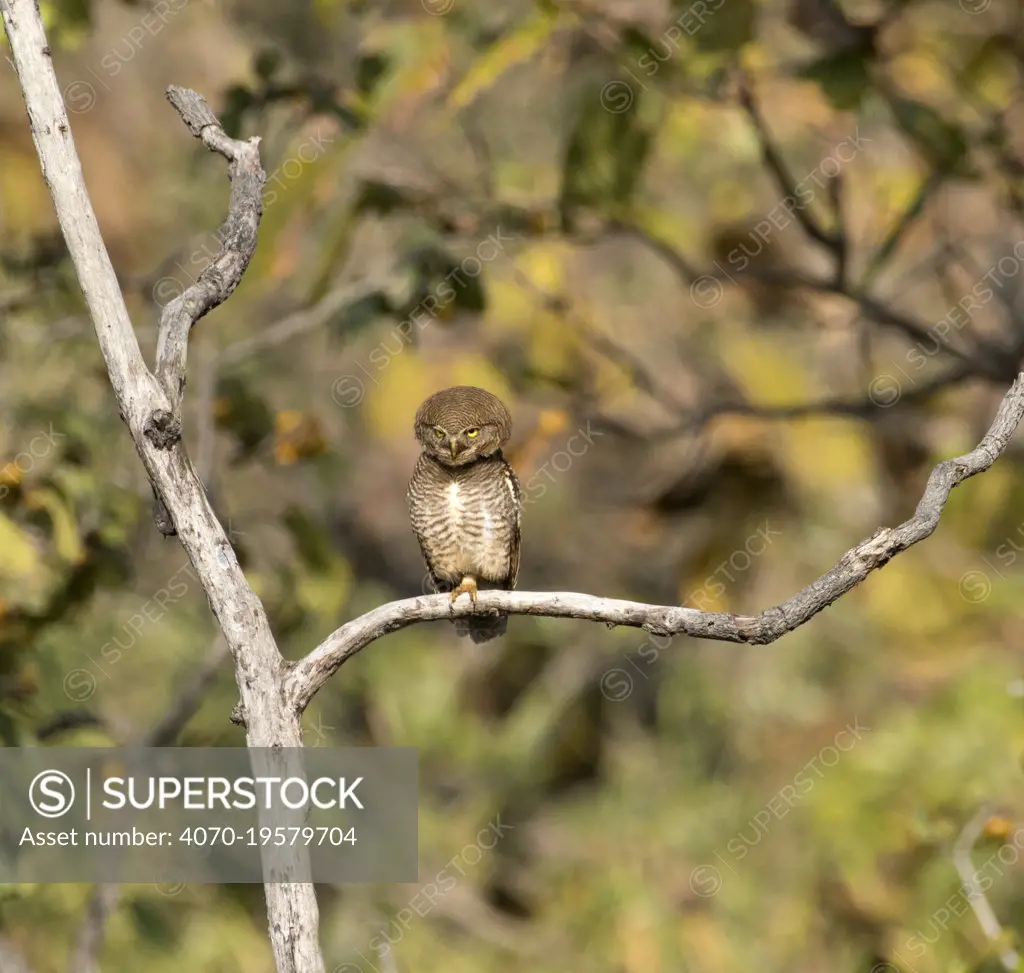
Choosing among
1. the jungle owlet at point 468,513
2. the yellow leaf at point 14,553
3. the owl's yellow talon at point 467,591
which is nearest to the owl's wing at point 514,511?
the jungle owlet at point 468,513

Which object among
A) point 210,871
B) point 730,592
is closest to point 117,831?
point 210,871

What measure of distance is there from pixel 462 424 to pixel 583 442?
13.3ft

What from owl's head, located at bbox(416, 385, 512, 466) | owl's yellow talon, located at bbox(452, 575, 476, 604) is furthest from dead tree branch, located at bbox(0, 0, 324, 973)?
owl's head, located at bbox(416, 385, 512, 466)

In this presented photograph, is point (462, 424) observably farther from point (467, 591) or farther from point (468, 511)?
point (467, 591)

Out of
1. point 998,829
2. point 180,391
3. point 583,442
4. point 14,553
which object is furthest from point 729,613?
point 583,442

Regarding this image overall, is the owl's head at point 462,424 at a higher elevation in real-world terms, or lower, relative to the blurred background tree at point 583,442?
lower

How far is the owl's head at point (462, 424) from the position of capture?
454cm

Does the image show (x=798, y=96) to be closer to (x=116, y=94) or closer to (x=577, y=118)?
(x=577, y=118)

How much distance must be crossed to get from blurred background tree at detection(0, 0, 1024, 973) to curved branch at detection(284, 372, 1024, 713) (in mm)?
1562

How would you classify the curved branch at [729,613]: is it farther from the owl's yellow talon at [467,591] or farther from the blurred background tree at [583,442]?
the blurred background tree at [583,442]

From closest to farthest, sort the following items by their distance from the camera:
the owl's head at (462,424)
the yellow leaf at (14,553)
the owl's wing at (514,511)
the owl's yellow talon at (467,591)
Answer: the owl's yellow talon at (467,591), the yellow leaf at (14,553), the owl's head at (462,424), the owl's wing at (514,511)

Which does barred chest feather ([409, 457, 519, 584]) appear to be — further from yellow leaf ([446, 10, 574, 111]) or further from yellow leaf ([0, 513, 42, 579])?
yellow leaf ([0, 513, 42, 579])

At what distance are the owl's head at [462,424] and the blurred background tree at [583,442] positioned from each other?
0.68 meters

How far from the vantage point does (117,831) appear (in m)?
5.16
